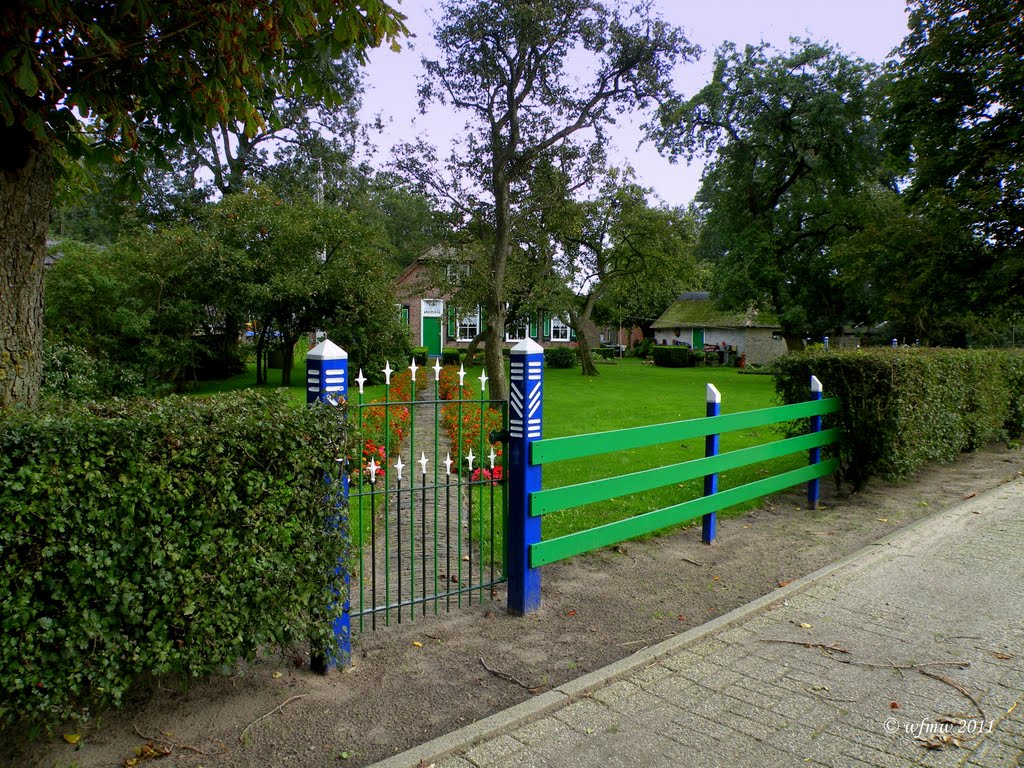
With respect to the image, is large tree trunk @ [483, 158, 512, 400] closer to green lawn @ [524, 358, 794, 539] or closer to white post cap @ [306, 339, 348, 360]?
green lawn @ [524, 358, 794, 539]

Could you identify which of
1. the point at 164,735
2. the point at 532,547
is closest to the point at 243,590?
the point at 164,735

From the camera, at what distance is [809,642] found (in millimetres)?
4133

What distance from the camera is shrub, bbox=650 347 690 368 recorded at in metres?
42.1

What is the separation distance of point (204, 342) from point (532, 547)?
17755 mm

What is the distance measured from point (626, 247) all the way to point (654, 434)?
78.9 feet

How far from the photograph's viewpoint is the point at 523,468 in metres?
4.30

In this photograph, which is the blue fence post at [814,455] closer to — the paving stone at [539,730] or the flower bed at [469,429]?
the flower bed at [469,429]

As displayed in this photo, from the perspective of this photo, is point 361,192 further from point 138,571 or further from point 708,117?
point 138,571

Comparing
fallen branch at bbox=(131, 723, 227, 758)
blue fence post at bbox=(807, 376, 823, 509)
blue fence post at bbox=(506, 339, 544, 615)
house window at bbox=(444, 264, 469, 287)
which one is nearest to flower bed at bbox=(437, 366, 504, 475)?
blue fence post at bbox=(506, 339, 544, 615)

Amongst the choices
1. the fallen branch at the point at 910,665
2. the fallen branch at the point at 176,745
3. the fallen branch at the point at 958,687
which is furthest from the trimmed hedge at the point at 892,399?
the fallen branch at the point at 176,745

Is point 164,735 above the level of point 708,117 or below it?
below

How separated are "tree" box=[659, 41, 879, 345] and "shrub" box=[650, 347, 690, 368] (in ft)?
40.8

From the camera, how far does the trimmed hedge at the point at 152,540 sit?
2.41 meters

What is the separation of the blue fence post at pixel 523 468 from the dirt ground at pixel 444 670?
23cm
